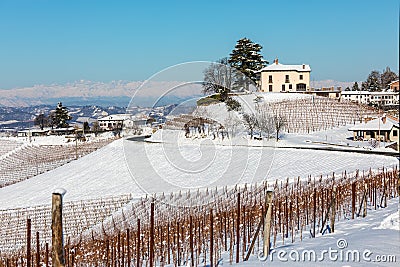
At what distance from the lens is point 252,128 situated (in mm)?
26547

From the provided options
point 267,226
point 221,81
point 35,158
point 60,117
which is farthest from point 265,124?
point 60,117

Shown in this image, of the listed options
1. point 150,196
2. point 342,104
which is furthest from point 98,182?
point 342,104

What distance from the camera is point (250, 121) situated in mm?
26141

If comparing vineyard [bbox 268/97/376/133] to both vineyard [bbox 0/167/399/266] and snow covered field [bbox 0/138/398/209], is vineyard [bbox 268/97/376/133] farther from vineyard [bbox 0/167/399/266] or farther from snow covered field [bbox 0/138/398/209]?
vineyard [bbox 0/167/399/266]

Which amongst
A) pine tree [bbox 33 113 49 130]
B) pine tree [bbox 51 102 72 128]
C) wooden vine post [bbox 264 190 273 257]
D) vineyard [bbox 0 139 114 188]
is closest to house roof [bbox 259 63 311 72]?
vineyard [bbox 0 139 114 188]

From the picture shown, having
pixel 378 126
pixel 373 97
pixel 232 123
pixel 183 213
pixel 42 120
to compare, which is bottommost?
pixel 183 213

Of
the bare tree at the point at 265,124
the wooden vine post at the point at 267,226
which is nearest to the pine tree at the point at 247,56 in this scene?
the bare tree at the point at 265,124

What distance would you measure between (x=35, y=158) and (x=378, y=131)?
22338mm

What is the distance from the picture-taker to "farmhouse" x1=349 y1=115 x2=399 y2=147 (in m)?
25.8

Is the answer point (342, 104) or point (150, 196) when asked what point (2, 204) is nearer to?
point (150, 196)

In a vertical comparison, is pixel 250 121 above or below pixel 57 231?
above

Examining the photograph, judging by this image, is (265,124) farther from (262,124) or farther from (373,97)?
(373,97)

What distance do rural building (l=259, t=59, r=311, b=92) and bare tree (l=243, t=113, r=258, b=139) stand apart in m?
18.0

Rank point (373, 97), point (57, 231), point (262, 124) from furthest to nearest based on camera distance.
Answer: point (373, 97), point (262, 124), point (57, 231)
